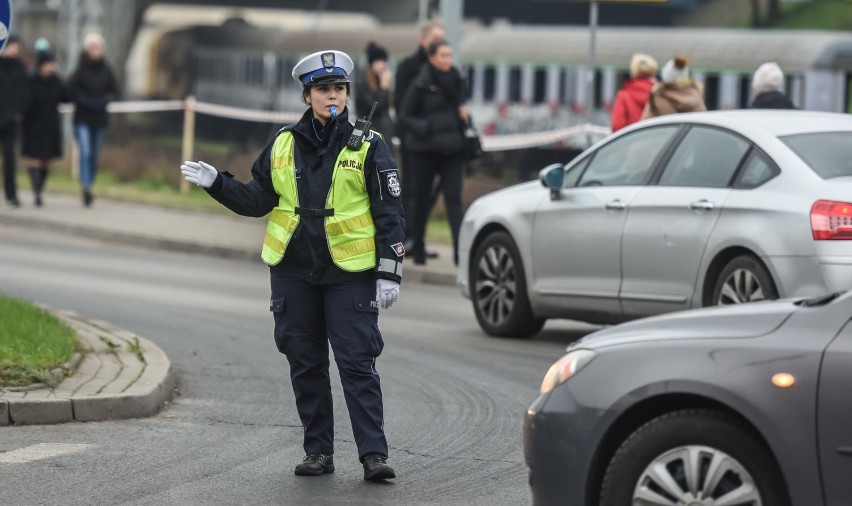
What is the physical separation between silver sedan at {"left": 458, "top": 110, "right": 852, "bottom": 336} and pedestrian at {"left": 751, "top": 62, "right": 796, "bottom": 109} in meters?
2.44

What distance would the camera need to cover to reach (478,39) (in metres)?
32.8

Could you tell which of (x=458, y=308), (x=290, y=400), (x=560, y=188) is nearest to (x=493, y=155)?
(x=458, y=308)

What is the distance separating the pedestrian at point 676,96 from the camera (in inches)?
547

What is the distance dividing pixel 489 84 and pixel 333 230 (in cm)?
2527

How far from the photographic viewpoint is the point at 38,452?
7.65 metres

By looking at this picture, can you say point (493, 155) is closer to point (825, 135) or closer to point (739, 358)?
point (825, 135)

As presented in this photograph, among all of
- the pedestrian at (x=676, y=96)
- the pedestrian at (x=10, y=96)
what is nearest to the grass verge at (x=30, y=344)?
the pedestrian at (x=676, y=96)

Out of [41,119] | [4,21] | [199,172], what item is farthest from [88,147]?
[199,172]

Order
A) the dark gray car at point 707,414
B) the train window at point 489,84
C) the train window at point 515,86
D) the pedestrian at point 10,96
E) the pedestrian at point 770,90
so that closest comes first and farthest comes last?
the dark gray car at point 707,414 < the pedestrian at point 770,90 < the pedestrian at point 10,96 < the train window at point 515,86 < the train window at point 489,84

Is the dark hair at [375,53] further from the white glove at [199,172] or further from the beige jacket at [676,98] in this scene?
the white glove at [199,172]

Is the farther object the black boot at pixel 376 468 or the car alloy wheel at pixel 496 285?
Result: the car alloy wheel at pixel 496 285

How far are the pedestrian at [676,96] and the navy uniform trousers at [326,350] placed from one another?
23.3 feet

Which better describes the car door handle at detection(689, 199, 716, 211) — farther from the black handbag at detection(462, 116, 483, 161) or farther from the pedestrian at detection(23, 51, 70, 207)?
the pedestrian at detection(23, 51, 70, 207)

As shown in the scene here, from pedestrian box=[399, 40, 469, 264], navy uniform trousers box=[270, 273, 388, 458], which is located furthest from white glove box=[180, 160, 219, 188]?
pedestrian box=[399, 40, 469, 264]
